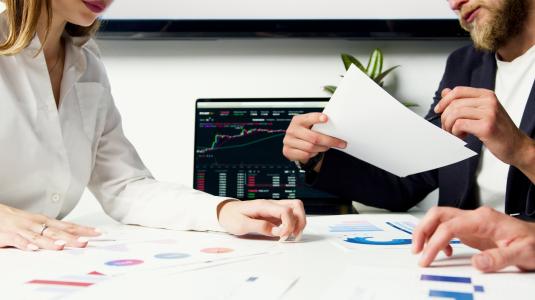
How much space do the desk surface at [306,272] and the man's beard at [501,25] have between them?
74cm

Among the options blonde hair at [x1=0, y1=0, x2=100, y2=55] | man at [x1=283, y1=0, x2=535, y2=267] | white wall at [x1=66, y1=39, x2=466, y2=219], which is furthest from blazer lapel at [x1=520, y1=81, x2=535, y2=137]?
blonde hair at [x1=0, y1=0, x2=100, y2=55]

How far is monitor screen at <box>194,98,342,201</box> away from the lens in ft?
5.03

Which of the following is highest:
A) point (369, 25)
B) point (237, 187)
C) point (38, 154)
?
point (369, 25)

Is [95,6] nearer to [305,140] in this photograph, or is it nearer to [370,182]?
[305,140]

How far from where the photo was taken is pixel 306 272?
652 millimetres

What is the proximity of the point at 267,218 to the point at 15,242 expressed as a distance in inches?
14.9

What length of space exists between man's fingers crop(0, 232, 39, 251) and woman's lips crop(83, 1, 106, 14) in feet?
1.58

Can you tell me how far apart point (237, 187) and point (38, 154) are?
2.08ft

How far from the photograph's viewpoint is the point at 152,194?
42.6 inches

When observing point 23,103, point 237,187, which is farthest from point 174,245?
point 237,187

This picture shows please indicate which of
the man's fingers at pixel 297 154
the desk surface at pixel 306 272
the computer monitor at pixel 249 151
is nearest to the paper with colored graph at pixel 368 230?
the desk surface at pixel 306 272

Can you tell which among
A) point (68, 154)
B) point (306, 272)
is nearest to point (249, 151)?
point (68, 154)

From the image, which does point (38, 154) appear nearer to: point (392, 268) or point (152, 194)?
point (152, 194)

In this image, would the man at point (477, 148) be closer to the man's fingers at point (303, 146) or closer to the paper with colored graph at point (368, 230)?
the man's fingers at point (303, 146)
